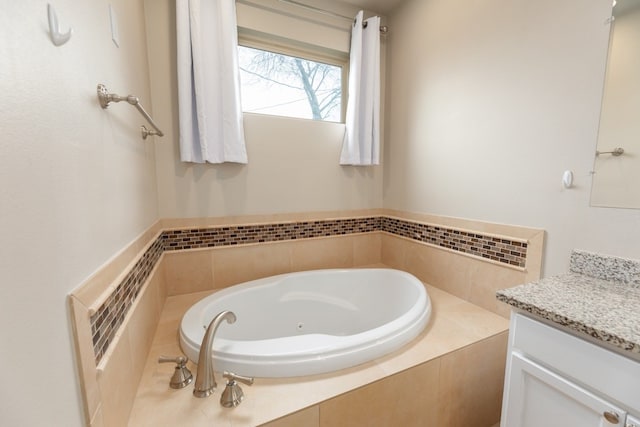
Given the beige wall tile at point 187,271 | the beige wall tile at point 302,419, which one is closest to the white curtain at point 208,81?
the beige wall tile at point 187,271

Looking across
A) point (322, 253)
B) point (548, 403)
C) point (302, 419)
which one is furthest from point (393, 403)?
point (322, 253)

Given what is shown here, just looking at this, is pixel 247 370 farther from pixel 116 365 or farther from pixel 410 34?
pixel 410 34

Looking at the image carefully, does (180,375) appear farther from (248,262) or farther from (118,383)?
(248,262)

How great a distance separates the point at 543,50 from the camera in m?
1.18

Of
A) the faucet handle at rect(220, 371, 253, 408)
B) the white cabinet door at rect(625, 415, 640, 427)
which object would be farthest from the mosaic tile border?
the white cabinet door at rect(625, 415, 640, 427)

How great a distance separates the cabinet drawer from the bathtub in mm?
426

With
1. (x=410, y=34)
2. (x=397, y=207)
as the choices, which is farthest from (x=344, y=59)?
(x=397, y=207)

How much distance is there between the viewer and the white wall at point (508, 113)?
1.07 metres

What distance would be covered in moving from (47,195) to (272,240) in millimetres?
1404

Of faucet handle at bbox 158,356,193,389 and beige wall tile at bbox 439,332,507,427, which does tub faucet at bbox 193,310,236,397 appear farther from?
beige wall tile at bbox 439,332,507,427

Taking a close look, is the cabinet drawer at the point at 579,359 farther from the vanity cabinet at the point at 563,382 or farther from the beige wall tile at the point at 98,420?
the beige wall tile at the point at 98,420

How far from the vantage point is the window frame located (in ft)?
5.80

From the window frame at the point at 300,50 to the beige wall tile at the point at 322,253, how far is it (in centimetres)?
93

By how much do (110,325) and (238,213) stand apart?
1087 millimetres
